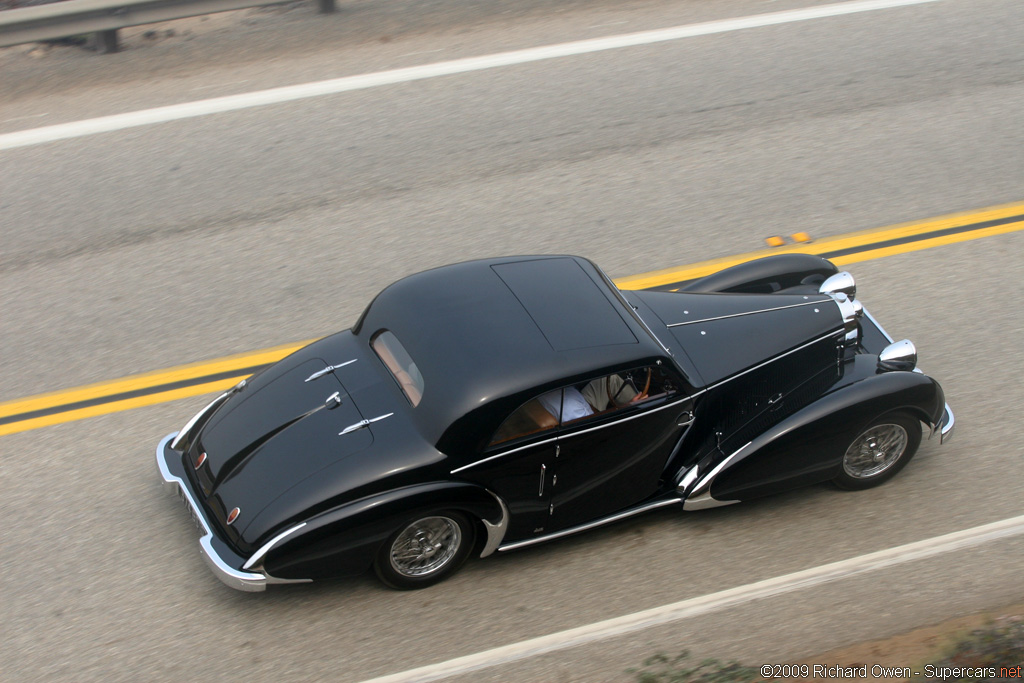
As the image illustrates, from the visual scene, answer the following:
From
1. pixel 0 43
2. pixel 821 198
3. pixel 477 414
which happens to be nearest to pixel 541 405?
pixel 477 414

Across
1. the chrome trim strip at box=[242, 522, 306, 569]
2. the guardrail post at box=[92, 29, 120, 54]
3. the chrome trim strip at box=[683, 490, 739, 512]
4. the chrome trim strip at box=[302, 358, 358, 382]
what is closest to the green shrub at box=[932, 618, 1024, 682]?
the chrome trim strip at box=[683, 490, 739, 512]

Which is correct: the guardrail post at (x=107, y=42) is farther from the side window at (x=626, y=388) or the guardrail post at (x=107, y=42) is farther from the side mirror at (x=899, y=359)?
the side mirror at (x=899, y=359)

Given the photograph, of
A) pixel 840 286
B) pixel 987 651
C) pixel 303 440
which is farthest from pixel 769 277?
pixel 303 440

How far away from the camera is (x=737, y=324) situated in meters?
6.51

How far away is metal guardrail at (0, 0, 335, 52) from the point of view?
11375 millimetres

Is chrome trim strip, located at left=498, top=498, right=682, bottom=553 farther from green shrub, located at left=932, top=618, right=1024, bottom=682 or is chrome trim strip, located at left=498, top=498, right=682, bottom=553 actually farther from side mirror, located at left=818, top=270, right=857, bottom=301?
side mirror, located at left=818, top=270, right=857, bottom=301

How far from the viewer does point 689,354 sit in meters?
6.23

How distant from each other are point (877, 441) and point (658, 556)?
5.13 ft

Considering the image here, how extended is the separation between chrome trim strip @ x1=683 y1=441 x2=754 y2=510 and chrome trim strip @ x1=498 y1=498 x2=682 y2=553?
0.25 feet

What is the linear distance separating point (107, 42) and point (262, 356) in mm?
6191

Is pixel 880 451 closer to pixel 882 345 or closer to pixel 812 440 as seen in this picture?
pixel 812 440

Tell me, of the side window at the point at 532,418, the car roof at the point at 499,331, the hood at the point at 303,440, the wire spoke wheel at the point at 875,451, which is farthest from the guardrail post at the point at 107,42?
the wire spoke wheel at the point at 875,451

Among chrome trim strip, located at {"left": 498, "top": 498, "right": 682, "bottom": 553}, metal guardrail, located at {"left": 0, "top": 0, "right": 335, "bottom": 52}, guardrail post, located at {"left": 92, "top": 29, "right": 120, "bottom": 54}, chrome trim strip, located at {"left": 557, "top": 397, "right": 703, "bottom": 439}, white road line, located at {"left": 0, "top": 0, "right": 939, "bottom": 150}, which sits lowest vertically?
chrome trim strip, located at {"left": 498, "top": 498, "right": 682, "bottom": 553}

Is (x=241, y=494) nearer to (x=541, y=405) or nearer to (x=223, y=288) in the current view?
(x=541, y=405)
